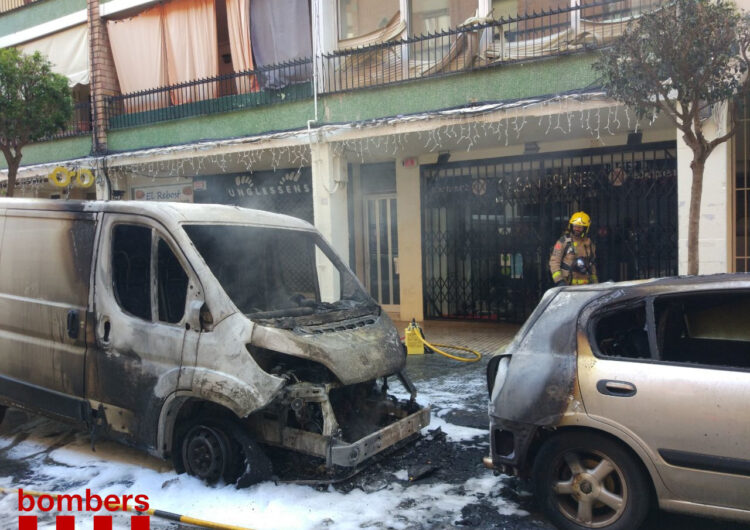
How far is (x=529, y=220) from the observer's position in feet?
34.7

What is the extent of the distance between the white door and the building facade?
47 millimetres

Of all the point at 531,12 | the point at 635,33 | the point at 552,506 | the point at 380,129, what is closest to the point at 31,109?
the point at 380,129

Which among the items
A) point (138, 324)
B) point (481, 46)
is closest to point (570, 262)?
point (481, 46)

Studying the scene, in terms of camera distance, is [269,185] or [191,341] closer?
[191,341]

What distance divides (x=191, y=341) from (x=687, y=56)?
4751mm

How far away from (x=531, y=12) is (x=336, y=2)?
3.41 meters

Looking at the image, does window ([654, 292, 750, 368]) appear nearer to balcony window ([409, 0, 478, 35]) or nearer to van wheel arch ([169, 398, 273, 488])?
van wheel arch ([169, 398, 273, 488])

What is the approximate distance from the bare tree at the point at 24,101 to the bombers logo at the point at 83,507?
6.54 metres

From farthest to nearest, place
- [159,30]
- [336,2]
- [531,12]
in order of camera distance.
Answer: [159,30] < [336,2] < [531,12]

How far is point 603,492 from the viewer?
11.1 feet

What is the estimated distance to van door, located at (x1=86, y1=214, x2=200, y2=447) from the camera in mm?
4250

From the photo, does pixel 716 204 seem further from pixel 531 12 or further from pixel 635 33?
pixel 531 12

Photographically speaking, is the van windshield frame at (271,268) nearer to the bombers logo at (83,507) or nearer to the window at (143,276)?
the window at (143,276)

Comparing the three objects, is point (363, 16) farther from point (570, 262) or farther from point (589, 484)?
point (589, 484)
